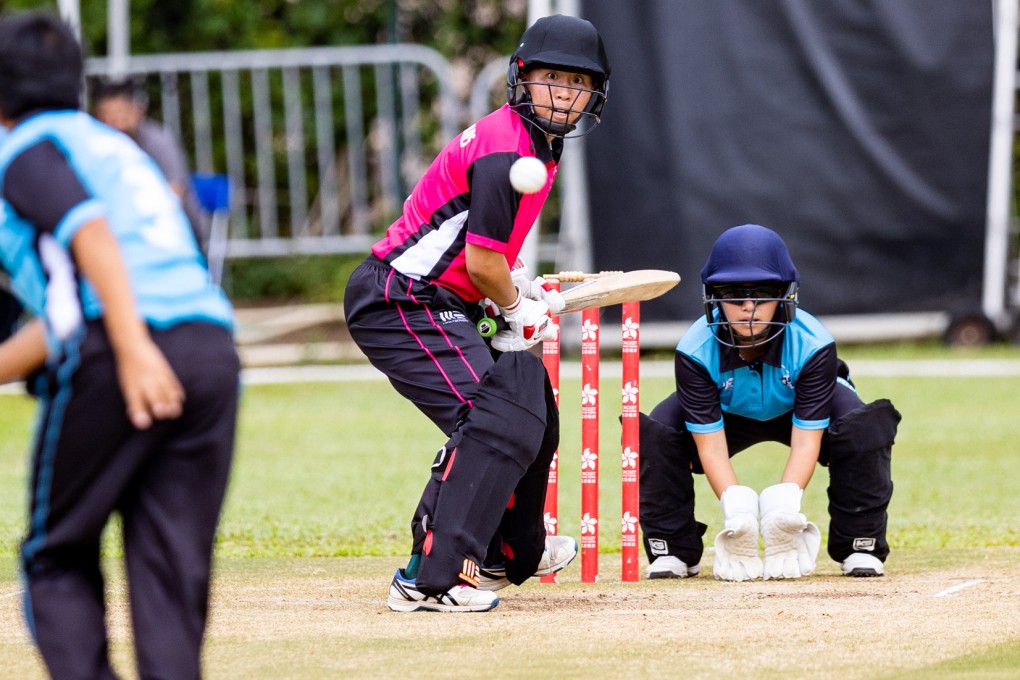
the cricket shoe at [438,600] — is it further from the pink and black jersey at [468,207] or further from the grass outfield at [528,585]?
the pink and black jersey at [468,207]

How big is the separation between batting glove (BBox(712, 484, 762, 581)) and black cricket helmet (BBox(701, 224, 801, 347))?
411 millimetres

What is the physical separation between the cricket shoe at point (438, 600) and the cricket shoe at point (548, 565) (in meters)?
0.31

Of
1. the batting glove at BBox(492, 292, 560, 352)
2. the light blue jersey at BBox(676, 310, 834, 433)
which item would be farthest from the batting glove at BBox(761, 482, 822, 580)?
the batting glove at BBox(492, 292, 560, 352)

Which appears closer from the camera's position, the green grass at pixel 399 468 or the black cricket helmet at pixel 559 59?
the black cricket helmet at pixel 559 59

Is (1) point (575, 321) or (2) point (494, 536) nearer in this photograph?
(2) point (494, 536)

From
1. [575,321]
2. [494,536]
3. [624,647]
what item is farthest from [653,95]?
[624,647]

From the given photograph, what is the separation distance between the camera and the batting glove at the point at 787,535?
4.26 metres

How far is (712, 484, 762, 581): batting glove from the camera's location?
4270mm

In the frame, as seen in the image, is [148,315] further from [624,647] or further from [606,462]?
[606,462]

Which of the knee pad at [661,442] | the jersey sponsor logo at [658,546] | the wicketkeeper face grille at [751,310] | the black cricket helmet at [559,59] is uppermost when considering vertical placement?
the black cricket helmet at [559,59]

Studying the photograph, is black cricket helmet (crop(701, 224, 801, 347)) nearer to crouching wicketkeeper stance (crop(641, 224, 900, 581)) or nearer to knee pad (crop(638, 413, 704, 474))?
crouching wicketkeeper stance (crop(641, 224, 900, 581))

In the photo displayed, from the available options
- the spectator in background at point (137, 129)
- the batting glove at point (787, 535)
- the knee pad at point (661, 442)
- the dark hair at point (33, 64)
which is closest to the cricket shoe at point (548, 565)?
the knee pad at point (661, 442)

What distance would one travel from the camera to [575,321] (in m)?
11.2

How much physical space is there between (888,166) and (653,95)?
1.64m
